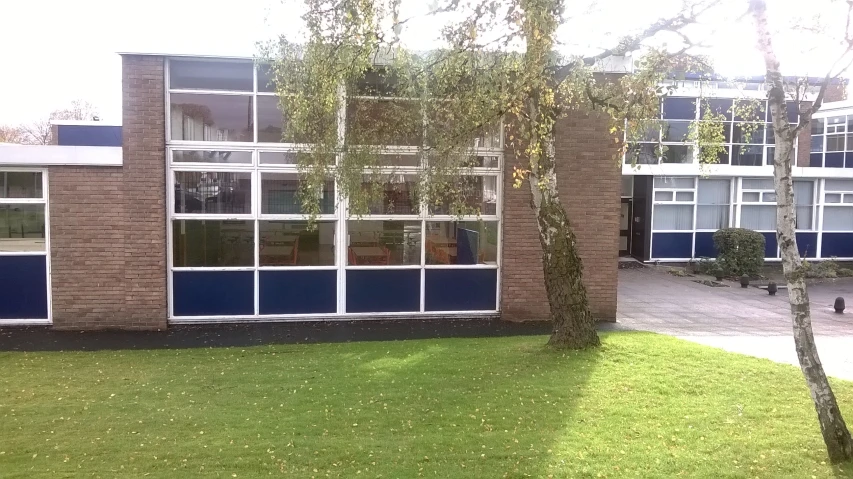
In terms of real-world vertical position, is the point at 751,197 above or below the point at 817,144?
below

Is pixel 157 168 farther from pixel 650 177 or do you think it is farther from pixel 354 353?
pixel 650 177

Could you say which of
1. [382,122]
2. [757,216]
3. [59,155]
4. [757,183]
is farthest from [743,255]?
[59,155]

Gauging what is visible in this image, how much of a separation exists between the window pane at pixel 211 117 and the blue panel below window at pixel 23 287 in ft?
10.0

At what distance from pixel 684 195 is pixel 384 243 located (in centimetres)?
1363

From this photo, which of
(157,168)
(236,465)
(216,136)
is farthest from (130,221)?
(236,465)

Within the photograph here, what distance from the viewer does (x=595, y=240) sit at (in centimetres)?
1160

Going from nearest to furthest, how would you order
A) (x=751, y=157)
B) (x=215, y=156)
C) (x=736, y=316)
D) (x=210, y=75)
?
(x=210, y=75) → (x=215, y=156) → (x=736, y=316) → (x=751, y=157)

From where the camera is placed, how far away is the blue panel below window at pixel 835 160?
24.8 meters

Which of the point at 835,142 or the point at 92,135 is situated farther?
the point at 835,142

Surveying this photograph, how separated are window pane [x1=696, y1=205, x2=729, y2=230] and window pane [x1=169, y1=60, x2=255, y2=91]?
15994mm

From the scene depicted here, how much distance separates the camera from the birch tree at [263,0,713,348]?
7.00 meters

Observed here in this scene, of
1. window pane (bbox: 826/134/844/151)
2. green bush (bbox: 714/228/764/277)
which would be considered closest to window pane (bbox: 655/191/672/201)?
green bush (bbox: 714/228/764/277)

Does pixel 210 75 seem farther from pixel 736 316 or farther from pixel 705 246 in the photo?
pixel 705 246

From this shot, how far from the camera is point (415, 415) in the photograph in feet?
20.6
